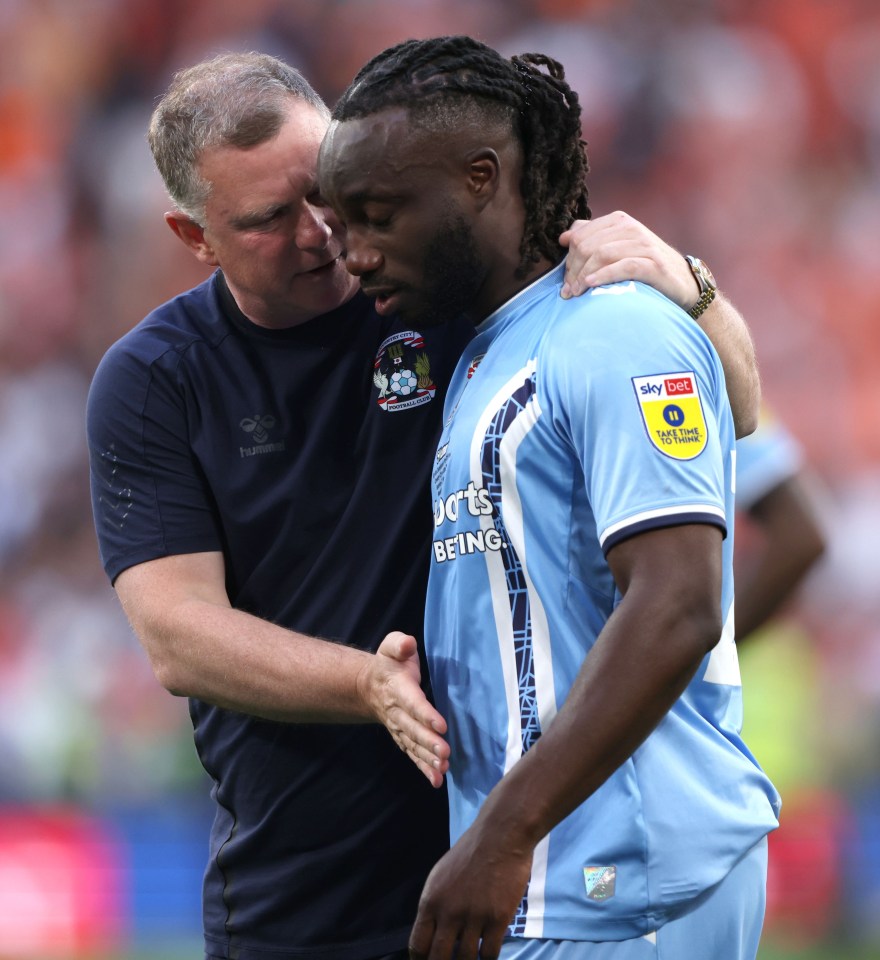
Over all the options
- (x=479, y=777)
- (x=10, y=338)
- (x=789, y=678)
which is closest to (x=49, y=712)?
(x=10, y=338)

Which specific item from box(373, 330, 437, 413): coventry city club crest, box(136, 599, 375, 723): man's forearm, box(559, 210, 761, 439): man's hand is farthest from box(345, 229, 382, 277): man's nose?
box(136, 599, 375, 723): man's forearm

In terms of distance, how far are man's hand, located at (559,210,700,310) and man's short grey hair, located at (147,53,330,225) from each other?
775 mm

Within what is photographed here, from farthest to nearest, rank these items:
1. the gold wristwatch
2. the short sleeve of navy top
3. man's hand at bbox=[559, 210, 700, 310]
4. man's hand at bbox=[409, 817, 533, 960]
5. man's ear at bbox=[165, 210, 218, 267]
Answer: man's ear at bbox=[165, 210, 218, 267] < the short sleeve of navy top < the gold wristwatch < man's hand at bbox=[559, 210, 700, 310] < man's hand at bbox=[409, 817, 533, 960]

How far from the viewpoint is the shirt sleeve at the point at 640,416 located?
6.82 feet

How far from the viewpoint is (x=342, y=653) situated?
261 centimetres

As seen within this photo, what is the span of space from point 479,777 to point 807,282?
25.5 ft

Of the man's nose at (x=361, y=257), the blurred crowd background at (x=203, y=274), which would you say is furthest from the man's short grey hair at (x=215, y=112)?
the blurred crowd background at (x=203, y=274)

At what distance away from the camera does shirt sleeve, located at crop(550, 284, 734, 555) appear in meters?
2.08

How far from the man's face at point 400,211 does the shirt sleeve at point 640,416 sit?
0.29 meters

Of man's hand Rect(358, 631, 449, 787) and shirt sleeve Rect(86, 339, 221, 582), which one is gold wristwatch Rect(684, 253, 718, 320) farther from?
shirt sleeve Rect(86, 339, 221, 582)

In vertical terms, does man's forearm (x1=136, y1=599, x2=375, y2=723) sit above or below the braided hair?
below

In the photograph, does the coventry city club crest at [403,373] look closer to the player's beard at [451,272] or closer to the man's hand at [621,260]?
the player's beard at [451,272]

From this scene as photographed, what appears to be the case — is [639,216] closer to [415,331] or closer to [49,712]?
[49,712]

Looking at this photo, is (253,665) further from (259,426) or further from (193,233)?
(193,233)
